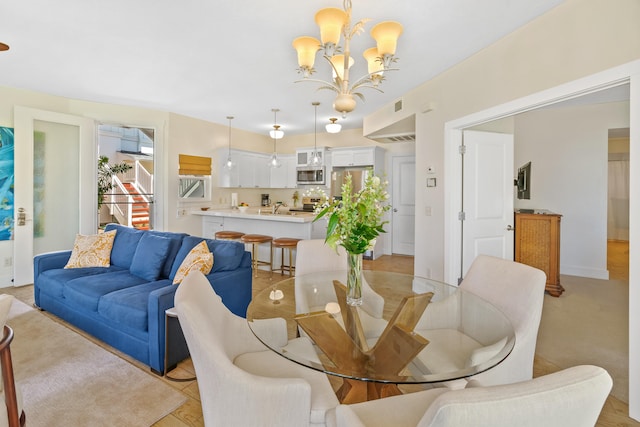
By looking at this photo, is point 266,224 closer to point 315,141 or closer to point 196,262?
point 196,262

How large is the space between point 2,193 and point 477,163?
6078 millimetres

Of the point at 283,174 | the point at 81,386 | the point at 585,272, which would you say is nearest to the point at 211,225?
the point at 283,174

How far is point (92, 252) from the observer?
3.49 metres

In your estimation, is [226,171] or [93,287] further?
[226,171]

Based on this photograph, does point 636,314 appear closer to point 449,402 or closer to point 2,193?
point 449,402

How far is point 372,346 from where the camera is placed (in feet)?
4.73

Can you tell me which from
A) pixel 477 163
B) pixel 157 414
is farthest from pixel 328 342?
pixel 477 163

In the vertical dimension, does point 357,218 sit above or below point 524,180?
below

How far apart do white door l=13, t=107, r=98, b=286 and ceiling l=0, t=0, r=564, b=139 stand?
523mm

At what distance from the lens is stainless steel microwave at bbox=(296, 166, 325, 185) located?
7.11 meters

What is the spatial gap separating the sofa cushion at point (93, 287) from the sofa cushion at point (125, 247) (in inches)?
14.1

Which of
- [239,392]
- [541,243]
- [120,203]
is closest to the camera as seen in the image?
[239,392]

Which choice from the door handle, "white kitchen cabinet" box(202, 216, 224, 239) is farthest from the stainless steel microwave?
the door handle

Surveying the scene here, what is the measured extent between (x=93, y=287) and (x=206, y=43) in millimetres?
2452
